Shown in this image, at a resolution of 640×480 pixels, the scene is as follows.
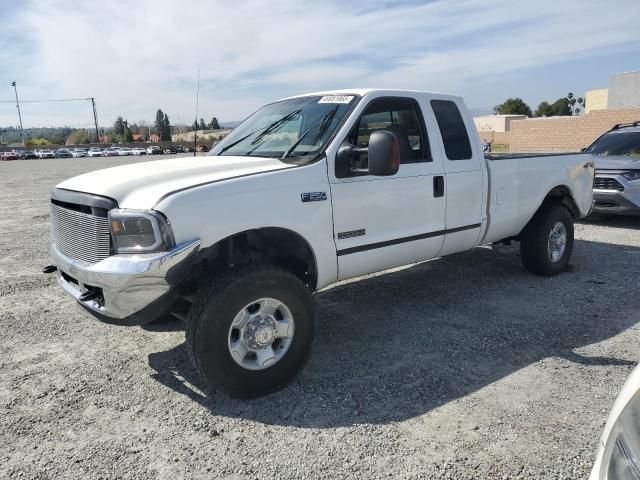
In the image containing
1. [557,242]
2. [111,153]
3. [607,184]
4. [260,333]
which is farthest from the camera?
[111,153]

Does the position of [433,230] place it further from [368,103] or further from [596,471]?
[596,471]

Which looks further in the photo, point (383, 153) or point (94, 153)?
point (94, 153)

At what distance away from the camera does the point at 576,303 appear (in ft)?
17.2

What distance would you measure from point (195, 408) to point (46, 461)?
89 cm

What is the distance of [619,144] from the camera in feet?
33.0

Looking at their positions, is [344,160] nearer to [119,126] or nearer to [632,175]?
[632,175]

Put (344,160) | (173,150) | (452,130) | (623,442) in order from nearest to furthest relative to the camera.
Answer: (623,442), (344,160), (452,130), (173,150)

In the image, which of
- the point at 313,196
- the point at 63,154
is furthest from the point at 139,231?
the point at 63,154

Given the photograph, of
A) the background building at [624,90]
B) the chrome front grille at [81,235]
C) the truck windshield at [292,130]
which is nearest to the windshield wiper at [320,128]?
the truck windshield at [292,130]

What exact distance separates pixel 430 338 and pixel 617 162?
6.70 metres

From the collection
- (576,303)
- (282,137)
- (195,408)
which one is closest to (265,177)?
(282,137)

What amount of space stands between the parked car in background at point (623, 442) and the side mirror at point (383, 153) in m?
2.19

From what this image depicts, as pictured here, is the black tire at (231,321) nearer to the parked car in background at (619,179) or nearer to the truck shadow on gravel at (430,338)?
the truck shadow on gravel at (430,338)

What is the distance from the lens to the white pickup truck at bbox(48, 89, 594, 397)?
3.23 metres
